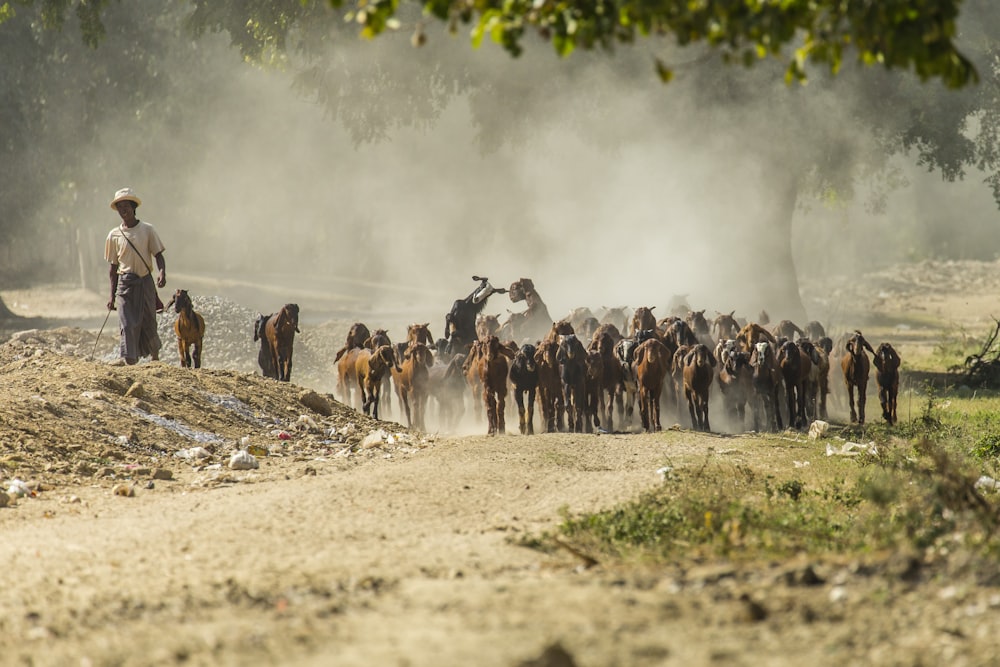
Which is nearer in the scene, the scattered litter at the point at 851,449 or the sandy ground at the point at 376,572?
the sandy ground at the point at 376,572

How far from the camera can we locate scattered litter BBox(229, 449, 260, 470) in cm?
1223

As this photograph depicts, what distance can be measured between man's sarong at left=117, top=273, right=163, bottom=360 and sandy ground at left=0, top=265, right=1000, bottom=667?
2391mm

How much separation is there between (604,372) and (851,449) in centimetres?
358

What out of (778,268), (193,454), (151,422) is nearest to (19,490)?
(193,454)

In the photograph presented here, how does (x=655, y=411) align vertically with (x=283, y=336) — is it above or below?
below

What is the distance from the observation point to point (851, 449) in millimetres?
13594

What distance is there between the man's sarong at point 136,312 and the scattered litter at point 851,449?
346 inches

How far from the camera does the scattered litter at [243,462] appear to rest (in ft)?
40.1

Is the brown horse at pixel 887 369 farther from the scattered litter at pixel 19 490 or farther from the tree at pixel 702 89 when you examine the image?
the scattered litter at pixel 19 490

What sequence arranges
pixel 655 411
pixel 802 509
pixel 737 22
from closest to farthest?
pixel 737 22 < pixel 802 509 < pixel 655 411

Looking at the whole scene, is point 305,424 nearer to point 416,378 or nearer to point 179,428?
point 179,428

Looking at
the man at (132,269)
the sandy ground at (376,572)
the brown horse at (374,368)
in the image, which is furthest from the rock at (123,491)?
the brown horse at (374,368)

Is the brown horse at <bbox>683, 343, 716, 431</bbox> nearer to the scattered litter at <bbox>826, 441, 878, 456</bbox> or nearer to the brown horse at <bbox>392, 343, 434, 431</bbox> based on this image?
the scattered litter at <bbox>826, 441, 878, 456</bbox>

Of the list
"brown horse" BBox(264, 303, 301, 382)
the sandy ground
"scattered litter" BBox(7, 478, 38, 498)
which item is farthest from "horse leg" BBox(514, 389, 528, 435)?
"scattered litter" BBox(7, 478, 38, 498)
